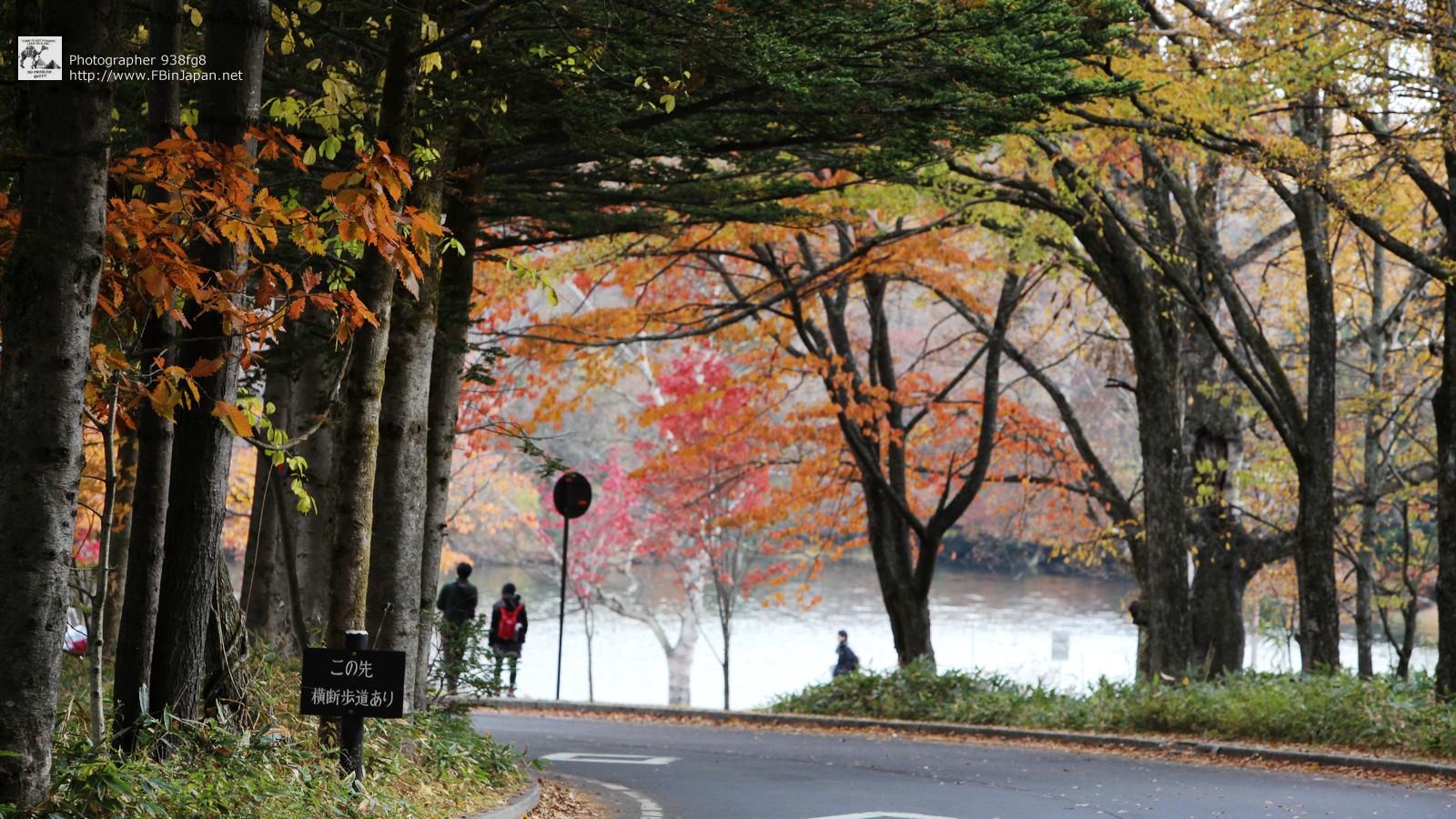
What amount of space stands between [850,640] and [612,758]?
25339 mm

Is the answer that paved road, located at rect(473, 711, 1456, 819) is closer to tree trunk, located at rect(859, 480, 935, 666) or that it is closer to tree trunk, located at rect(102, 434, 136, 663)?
tree trunk, located at rect(102, 434, 136, 663)

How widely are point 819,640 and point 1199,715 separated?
82.4ft

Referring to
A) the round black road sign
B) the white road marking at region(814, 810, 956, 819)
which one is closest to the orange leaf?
the white road marking at region(814, 810, 956, 819)

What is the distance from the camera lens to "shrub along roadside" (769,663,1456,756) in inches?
464

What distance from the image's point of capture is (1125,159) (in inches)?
669

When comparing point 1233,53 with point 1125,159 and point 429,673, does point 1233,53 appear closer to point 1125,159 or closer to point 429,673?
point 1125,159

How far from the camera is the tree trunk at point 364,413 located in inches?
275

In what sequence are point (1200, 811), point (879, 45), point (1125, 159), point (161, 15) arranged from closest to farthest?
point (161, 15)
point (879, 45)
point (1200, 811)
point (1125, 159)

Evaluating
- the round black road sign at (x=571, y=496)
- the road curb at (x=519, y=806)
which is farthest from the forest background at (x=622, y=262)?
the round black road sign at (x=571, y=496)

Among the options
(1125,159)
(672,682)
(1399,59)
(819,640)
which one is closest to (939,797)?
(1399,59)

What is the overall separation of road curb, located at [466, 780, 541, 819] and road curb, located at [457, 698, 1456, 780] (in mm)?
1789

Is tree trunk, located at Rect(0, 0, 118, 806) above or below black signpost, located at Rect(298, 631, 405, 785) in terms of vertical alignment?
above
